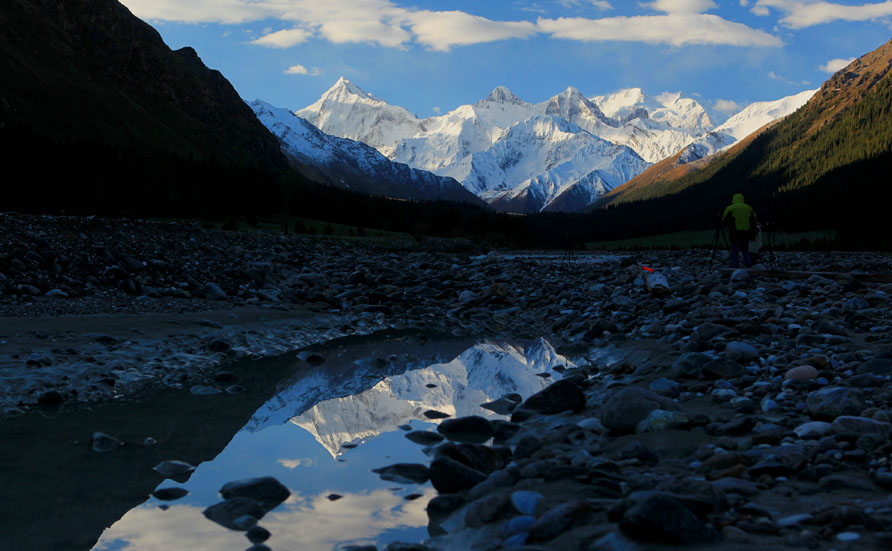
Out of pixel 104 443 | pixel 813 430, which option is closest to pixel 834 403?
pixel 813 430

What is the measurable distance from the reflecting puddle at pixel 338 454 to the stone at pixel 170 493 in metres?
0.07

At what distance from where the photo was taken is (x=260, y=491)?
566 cm

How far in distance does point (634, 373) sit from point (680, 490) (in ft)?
17.8

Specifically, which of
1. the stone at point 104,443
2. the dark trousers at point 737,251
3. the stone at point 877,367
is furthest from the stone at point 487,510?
the dark trousers at point 737,251

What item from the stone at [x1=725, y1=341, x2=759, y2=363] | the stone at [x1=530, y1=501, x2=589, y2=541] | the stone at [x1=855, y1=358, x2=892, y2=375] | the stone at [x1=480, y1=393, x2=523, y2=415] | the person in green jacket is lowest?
the stone at [x1=480, y1=393, x2=523, y2=415]

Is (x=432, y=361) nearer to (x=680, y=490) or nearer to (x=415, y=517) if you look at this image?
(x=415, y=517)

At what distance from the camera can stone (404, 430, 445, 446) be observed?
24.2ft

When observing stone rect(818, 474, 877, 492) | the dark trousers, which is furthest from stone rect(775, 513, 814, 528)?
the dark trousers

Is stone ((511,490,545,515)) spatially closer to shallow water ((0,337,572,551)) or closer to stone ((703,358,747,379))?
shallow water ((0,337,572,551))

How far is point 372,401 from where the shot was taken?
371 inches

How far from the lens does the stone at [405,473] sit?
6.11m

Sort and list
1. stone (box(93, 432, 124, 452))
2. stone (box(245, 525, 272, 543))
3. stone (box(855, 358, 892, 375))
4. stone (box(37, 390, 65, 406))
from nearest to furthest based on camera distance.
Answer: stone (box(245, 525, 272, 543)) → stone (box(93, 432, 124, 452)) → stone (box(855, 358, 892, 375)) → stone (box(37, 390, 65, 406))

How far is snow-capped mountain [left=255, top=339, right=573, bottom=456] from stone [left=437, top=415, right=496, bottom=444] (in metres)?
0.73

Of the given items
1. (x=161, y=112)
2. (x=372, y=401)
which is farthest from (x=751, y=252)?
(x=161, y=112)
